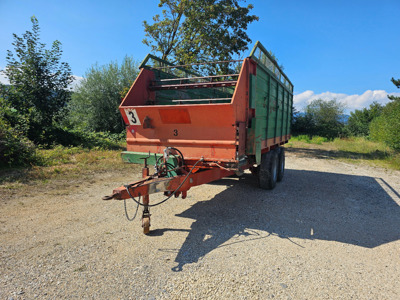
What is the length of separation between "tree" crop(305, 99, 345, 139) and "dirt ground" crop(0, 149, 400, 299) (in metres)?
→ 28.6

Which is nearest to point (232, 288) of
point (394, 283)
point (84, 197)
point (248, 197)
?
point (394, 283)

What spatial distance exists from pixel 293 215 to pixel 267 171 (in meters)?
1.44

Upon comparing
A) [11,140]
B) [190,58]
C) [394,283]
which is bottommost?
[394,283]

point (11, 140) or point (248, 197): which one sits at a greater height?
point (11, 140)

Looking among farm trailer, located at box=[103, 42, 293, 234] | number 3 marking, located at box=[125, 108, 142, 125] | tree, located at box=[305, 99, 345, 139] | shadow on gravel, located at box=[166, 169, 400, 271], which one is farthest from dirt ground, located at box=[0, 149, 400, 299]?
tree, located at box=[305, 99, 345, 139]

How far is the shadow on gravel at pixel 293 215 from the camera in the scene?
12.5ft

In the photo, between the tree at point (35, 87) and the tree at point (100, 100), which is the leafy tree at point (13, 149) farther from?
the tree at point (100, 100)

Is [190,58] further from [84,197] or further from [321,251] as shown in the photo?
[321,251]

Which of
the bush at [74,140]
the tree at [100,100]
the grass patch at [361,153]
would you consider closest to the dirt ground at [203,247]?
the bush at [74,140]

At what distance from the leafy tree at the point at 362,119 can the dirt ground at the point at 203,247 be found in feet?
108

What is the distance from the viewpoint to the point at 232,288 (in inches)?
103

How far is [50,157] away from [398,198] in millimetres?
10154

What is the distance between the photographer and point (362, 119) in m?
37.8

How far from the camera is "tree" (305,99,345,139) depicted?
32031 mm
